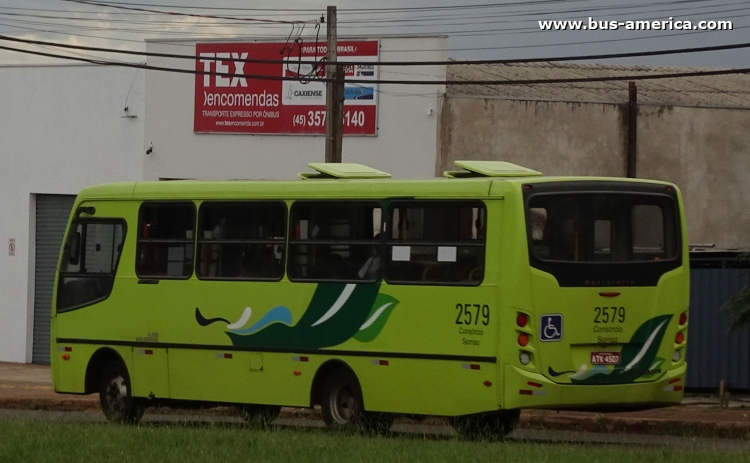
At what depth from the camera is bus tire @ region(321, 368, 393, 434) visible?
563 inches

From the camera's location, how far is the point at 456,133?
90.1 feet

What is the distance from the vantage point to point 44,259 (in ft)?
93.7

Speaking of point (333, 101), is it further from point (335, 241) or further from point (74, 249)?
point (335, 241)

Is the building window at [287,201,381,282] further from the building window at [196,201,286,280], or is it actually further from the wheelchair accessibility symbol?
the wheelchair accessibility symbol

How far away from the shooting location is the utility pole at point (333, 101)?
23.3m

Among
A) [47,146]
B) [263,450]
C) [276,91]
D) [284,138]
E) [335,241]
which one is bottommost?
[263,450]

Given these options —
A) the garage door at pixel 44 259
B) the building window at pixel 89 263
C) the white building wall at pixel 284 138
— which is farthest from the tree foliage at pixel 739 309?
the garage door at pixel 44 259

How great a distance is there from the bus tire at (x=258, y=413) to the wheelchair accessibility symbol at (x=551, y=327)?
407 centimetres

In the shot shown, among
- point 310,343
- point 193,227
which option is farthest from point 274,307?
point 193,227

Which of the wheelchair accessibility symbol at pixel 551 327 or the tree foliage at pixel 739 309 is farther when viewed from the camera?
the tree foliage at pixel 739 309

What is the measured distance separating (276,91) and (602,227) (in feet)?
49.7

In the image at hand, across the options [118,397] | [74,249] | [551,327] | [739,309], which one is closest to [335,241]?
[551,327]

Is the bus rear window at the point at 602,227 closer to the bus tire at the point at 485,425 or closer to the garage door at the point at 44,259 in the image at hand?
the bus tire at the point at 485,425

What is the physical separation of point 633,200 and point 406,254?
2411 mm
